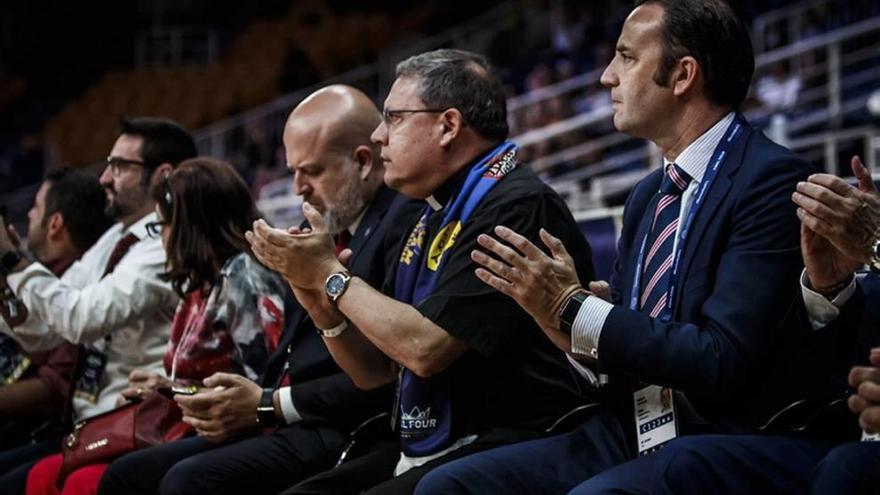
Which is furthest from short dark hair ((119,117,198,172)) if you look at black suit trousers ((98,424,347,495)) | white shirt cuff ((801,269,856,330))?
white shirt cuff ((801,269,856,330))

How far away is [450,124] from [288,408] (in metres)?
0.98

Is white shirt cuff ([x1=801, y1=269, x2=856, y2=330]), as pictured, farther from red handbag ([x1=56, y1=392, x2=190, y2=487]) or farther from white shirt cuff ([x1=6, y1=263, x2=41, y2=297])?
white shirt cuff ([x1=6, y1=263, x2=41, y2=297])

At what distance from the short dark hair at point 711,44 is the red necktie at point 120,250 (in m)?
2.42

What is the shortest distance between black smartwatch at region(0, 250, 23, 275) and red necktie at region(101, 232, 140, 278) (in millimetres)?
359

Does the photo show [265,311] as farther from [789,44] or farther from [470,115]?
[789,44]

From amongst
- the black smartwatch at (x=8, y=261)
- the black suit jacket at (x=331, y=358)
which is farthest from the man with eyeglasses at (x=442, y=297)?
the black smartwatch at (x=8, y=261)

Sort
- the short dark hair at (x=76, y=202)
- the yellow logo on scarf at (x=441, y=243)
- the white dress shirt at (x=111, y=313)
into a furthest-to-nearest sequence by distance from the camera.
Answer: the short dark hair at (x=76, y=202), the white dress shirt at (x=111, y=313), the yellow logo on scarf at (x=441, y=243)

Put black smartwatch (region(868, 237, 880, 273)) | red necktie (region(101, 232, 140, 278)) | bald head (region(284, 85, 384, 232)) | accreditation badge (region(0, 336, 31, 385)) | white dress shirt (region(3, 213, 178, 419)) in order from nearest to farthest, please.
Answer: black smartwatch (region(868, 237, 880, 273))
bald head (region(284, 85, 384, 232))
white dress shirt (region(3, 213, 178, 419))
red necktie (region(101, 232, 140, 278))
accreditation badge (region(0, 336, 31, 385))

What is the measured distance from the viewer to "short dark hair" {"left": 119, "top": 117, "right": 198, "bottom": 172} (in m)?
5.02

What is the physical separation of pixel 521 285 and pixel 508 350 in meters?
0.52

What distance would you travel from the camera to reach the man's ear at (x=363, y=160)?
13.0ft

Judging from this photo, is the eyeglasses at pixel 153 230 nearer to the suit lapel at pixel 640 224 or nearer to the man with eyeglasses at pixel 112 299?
the man with eyeglasses at pixel 112 299

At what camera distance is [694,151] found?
9.34ft

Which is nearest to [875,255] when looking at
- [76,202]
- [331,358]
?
[331,358]
